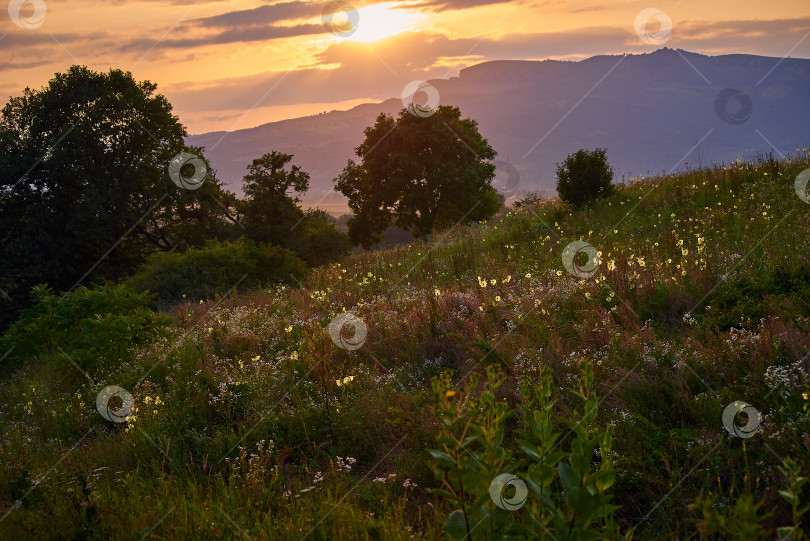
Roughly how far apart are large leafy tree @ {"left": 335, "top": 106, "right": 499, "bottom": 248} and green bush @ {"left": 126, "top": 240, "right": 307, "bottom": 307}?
46.9ft

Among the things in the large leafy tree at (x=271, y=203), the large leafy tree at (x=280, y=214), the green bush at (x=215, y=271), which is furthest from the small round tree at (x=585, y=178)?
the large leafy tree at (x=271, y=203)

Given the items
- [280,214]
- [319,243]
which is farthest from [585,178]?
[280,214]

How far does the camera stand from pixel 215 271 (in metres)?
19.9

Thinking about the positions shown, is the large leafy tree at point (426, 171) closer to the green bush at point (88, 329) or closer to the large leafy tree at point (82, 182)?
the large leafy tree at point (82, 182)

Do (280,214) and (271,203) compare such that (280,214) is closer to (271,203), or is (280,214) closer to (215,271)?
(271,203)

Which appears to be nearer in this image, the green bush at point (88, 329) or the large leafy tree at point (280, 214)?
the green bush at point (88, 329)

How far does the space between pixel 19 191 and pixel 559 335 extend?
99.2 ft

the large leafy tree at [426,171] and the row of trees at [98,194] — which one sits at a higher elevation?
the large leafy tree at [426,171]

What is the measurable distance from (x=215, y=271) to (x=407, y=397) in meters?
16.8

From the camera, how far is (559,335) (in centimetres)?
558

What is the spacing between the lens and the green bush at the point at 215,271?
19328 millimetres

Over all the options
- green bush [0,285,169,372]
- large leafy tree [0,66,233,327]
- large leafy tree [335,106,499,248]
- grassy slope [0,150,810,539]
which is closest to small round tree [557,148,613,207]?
grassy slope [0,150,810,539]

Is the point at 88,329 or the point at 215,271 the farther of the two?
the point at 215,271

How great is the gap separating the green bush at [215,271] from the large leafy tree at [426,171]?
14298 mm
